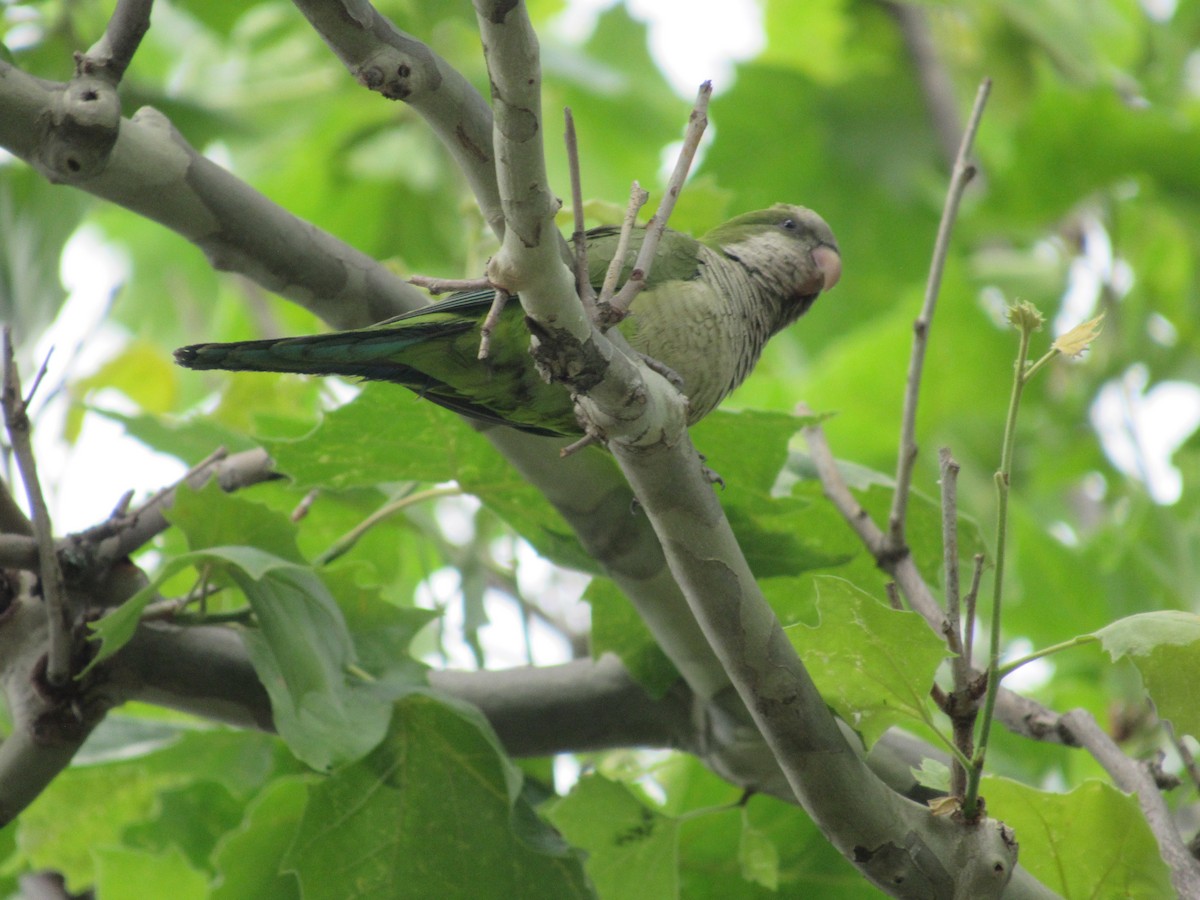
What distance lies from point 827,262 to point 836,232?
220 centimetres

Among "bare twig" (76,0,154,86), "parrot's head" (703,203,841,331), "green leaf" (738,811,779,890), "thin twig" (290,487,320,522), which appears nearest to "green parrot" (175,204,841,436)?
"parrot's head" (703,203,841,331)

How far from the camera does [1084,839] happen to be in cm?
219

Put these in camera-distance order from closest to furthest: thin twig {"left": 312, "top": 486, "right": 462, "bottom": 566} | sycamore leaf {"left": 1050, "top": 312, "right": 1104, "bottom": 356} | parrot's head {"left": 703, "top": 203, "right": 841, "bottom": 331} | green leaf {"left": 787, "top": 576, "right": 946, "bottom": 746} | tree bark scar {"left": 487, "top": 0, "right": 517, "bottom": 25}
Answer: tree bark scar {"left": 487, "top": 0, "right": 517, "bottom": 25}
sycamore leaf {"left": 1050, "top": 312, "right": 1104, "bottom": 356}
green leaf {"left": 787, "top": 576, "right": 946, "bottom": 746}
thin twig {"left": 312, "top": 486, "right": 462, "bottom": 566}
parrot's head {"left": 703, "top": 203, "right": 841, "bottom": 331}

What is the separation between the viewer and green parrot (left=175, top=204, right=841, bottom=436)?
2.25 metres

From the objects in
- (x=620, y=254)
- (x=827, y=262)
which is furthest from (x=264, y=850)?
(x=827, y=262)

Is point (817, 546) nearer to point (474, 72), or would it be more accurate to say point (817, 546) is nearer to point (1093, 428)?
point (1093, 428)

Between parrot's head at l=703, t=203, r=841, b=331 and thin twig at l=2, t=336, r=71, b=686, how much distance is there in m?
1.78

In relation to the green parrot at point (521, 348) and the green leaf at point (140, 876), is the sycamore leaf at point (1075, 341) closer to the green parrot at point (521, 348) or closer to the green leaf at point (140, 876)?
the green parrot at point (521, 348)

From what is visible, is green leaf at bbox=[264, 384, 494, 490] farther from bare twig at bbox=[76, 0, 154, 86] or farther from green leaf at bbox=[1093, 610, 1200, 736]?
green leaf at bbox=[1093, 610, 1200, 736]

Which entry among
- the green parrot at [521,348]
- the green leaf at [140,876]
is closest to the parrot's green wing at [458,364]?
the green parrot at [521,348]

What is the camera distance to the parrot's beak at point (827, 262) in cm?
336

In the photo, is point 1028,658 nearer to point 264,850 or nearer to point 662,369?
point 662,369

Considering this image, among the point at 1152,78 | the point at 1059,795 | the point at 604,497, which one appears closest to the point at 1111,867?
the point at 1059,795

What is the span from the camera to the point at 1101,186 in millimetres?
4766
